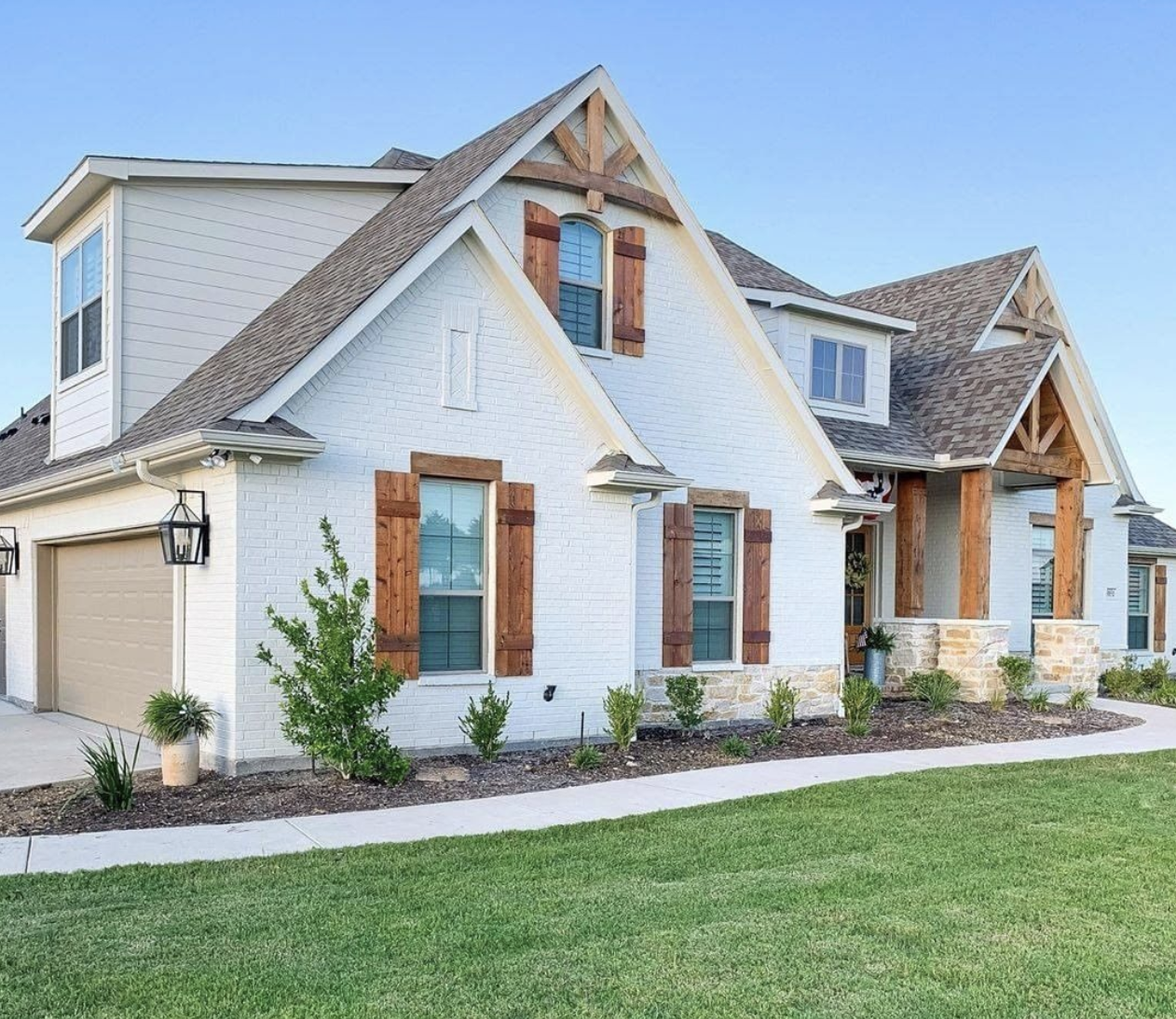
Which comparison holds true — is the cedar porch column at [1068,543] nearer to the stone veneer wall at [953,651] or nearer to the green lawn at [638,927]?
the stone veneer wall at [953,651]

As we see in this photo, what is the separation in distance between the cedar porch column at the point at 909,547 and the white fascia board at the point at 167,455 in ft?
32.6

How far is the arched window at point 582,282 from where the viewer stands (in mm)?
12172

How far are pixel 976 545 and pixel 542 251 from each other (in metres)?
7.72

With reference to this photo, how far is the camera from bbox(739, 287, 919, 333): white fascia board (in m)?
14.9

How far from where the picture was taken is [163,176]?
11672 mm

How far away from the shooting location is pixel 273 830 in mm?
7355

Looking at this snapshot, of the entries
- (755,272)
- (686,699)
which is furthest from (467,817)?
(755,272)

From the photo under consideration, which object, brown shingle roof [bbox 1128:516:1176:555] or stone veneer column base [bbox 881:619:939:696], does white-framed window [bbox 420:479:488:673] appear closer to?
stone veneer column base [bbox 881:619:939:696]

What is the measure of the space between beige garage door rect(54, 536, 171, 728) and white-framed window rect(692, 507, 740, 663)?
588 cm

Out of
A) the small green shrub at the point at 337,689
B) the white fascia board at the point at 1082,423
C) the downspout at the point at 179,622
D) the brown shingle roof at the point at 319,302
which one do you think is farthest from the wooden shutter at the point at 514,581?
the white fascia board at the point at 1082,423

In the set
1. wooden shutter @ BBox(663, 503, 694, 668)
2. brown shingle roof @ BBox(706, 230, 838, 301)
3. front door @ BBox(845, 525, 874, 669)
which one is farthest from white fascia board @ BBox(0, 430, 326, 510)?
front door @ BBox(845, 525, 874, 669)

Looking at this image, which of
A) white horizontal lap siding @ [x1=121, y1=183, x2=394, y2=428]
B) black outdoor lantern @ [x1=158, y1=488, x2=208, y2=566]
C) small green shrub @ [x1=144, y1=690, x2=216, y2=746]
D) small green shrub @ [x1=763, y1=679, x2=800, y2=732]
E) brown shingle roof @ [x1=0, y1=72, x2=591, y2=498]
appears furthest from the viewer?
small green shrub @ [x1=763, y1=679, x2=800, y2=732]

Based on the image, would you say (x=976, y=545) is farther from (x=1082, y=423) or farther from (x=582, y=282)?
(x=582, y=282)

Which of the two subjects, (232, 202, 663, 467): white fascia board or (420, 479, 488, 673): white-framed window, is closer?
(232, 202, 663, 467): white fascia board
